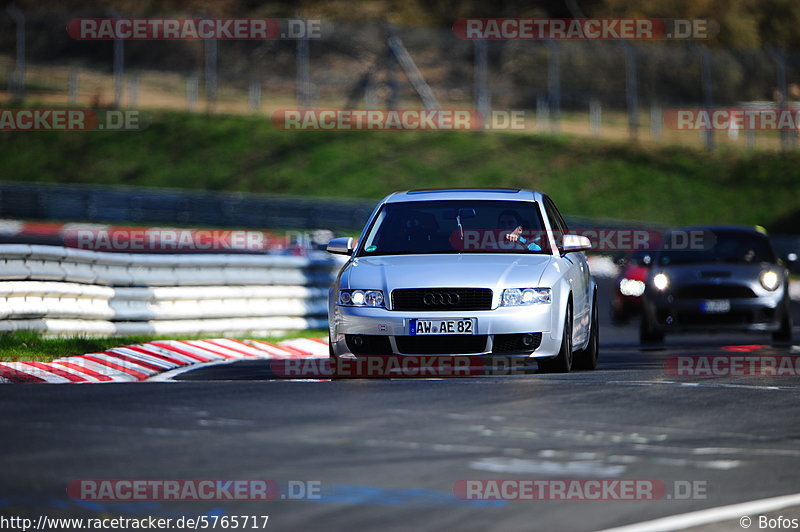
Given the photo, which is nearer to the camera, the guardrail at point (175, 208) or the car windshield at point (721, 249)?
the car windshield at point (721, 249)

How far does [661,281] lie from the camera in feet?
60.3

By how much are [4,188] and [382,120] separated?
41.3 feet

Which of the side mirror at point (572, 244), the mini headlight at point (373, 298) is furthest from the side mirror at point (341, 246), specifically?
the side mirror at point (572, 244)

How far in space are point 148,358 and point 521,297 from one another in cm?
418

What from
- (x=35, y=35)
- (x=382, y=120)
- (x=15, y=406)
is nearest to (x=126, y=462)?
(x=15, y=406)

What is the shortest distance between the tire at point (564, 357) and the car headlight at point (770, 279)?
21.9 feet

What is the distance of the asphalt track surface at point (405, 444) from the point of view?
641 cm

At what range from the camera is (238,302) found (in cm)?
1831
